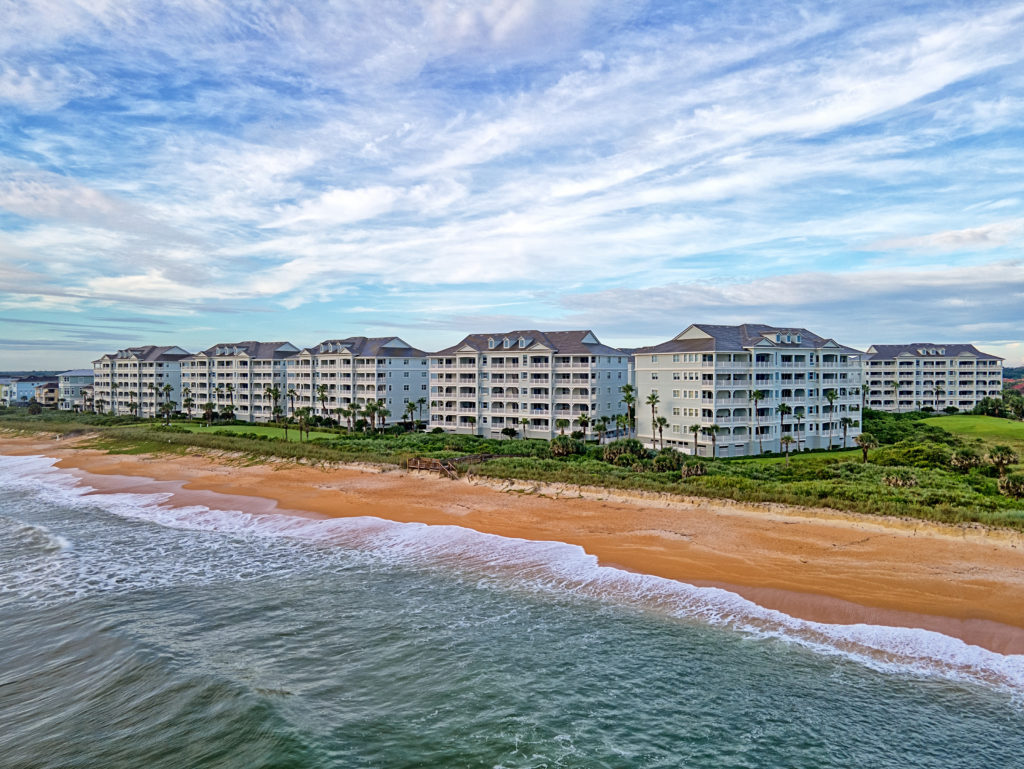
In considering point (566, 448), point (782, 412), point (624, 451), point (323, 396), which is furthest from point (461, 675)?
point (323, 396)

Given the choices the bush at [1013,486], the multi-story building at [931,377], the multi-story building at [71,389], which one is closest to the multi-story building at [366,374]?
the bush at [1013,486]

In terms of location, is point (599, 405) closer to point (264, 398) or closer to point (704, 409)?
point (704, 409)

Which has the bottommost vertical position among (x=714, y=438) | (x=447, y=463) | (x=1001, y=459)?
(x=447, y=463)

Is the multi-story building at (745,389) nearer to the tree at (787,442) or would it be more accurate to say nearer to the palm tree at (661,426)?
the palm tree at (661,426)

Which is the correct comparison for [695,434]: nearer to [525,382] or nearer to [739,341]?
[739,341]

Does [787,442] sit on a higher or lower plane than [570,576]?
higher

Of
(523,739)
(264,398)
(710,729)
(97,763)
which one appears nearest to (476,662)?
(523,739)
